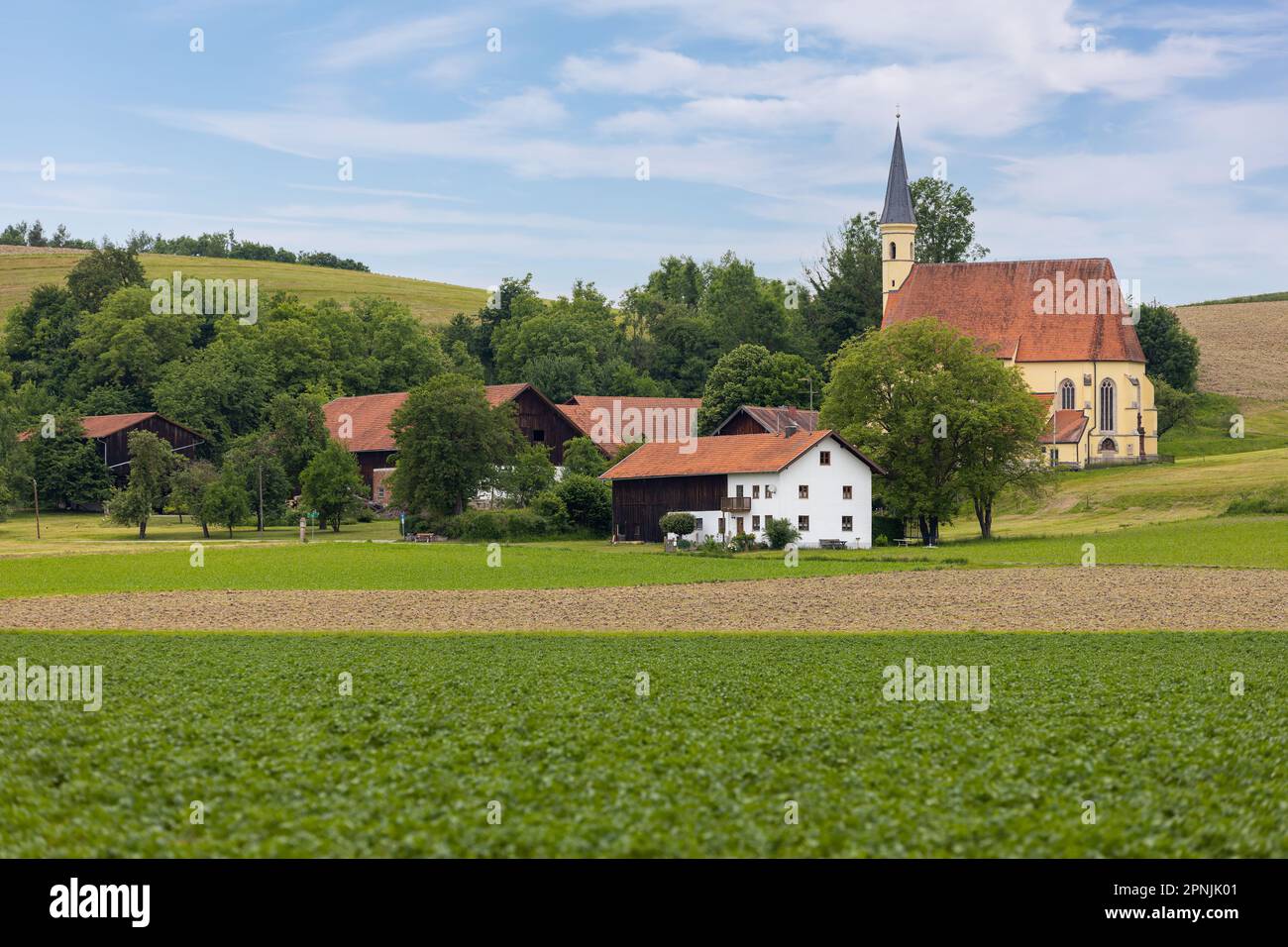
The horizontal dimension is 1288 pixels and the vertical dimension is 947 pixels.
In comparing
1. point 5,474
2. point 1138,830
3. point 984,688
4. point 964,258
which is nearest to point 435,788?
point 1138,830

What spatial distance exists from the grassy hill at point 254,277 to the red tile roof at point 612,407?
60.6 m

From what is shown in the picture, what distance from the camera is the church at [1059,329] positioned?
10738 cm

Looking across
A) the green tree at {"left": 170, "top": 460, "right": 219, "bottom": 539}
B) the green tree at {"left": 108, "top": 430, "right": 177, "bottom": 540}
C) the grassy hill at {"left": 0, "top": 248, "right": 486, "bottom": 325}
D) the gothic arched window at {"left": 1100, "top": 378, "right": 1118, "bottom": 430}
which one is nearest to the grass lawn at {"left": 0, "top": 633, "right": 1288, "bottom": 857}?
the green tree at {"left": 108, "top": 430, "right": 177, "bottom": 540}

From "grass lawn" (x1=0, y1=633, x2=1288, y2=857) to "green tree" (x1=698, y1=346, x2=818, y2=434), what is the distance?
76.3m

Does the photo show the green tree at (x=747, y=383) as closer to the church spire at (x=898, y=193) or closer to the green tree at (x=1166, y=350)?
the church spire at (x=898, y=193)

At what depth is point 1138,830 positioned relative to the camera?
563 inches

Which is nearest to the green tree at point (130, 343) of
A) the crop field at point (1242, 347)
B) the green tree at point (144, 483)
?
the green tree at point (144, 483)

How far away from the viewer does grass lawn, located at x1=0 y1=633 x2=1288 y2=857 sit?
45.6 feet

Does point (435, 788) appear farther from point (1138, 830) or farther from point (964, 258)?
point (964, 258)

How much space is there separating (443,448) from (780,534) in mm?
22397

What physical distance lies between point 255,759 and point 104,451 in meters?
91.1

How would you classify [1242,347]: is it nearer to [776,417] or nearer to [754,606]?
[776,417]

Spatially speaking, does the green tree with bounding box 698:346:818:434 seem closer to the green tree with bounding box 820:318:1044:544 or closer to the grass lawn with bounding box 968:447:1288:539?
the grass lawn with bounding box 968:447:1288:539

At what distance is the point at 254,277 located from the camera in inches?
7274
